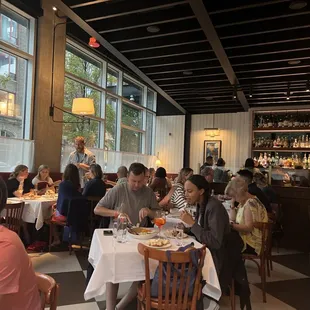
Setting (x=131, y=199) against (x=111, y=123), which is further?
(x=111, y=123)

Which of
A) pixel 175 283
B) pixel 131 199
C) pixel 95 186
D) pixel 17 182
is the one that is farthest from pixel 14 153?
pixel 175 283

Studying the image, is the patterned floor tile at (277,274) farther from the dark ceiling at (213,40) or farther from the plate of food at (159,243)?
the dark ceiling at (213,40)

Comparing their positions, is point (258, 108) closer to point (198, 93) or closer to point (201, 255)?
point (198, 93)

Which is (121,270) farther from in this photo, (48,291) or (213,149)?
(213,149)

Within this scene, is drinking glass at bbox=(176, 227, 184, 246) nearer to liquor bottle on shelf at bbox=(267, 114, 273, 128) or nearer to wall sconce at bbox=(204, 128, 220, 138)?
liquor bottle on shelf at bbox=(267, 114, 273, 128)

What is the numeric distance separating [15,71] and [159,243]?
206 inches

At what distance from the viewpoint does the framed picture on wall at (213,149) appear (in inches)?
450

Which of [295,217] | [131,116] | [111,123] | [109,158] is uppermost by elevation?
[131,116]

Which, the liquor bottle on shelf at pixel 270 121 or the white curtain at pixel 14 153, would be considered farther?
the liquor bottle on shelf at pixel 270 121

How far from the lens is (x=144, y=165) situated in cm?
664

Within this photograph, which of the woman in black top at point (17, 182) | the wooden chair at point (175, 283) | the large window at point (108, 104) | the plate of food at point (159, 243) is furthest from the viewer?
the large window at point (108, 104)

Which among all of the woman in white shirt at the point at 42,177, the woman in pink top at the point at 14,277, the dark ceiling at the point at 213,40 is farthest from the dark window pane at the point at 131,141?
the woman in pink top at the point at 14,277

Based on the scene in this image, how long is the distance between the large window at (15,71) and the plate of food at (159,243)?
4.59 metres

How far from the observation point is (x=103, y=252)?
2293mm
